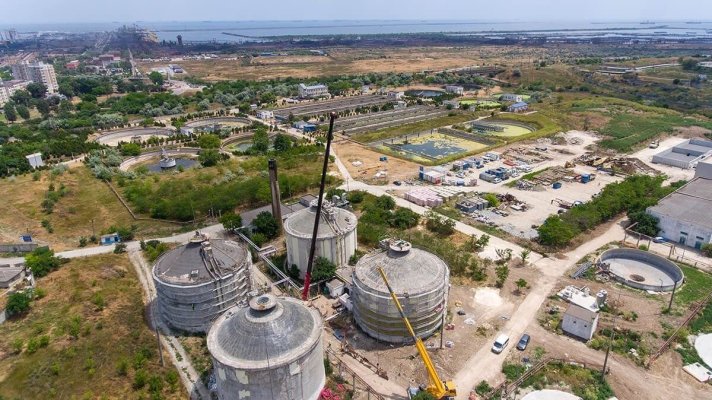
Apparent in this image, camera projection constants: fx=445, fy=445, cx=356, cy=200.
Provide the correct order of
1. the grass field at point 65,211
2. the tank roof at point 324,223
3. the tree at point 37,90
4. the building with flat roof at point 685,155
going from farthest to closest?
the tree at point 37,90
the building with flat roof at point 685,155
the grass field at point 65,211
the tank roof at point 324,223

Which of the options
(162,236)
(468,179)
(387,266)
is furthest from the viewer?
(468,179)

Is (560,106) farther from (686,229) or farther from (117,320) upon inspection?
(117,320)

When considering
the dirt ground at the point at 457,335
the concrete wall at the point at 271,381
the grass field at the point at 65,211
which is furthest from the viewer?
the grass field at the point at 65,211

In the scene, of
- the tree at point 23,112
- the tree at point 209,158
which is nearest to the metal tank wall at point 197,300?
the tree at point 209,158

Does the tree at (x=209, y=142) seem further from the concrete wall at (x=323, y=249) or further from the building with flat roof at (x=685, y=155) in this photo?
the building with flat roof at (x=685, y=155)

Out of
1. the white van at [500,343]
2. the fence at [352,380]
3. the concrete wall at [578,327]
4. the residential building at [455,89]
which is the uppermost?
the residential building at [455,89]

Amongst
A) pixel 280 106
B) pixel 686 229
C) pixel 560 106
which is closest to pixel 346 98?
pixel 280 106
